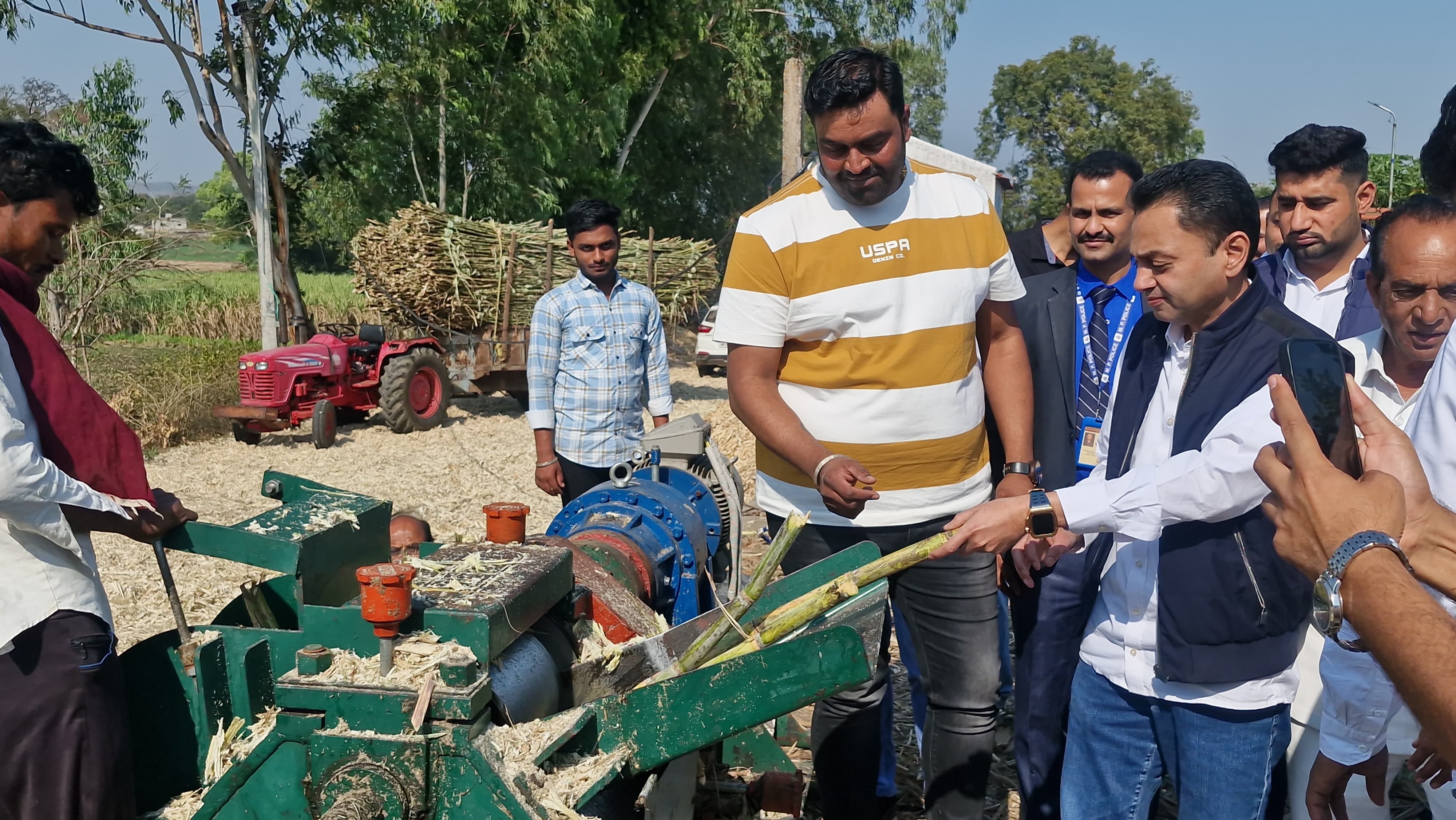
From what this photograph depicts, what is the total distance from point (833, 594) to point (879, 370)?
0.75 meters

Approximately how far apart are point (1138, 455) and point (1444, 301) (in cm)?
79

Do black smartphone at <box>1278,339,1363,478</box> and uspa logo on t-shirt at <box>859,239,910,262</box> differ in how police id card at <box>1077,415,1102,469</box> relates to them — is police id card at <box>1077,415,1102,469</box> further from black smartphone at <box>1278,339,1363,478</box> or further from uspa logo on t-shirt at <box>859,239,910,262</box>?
black smartphone at <box>1278,339,1363,478</box>

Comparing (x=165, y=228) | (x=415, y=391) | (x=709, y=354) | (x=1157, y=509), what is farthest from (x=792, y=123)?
(x=709, y=354)

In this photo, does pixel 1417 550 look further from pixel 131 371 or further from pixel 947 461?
pixel 131 371

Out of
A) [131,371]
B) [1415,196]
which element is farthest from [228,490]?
[1415,196]

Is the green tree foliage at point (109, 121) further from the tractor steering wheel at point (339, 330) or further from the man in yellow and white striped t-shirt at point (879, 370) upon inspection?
the man in yellow and white striped t-shirt at point (879, 370)

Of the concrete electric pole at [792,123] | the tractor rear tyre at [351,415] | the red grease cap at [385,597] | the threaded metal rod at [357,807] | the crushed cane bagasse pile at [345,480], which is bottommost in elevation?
the crushed cane bagasse pile at [345,480]

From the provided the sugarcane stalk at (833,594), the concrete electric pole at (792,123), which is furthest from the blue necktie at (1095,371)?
the concrete electric pole at (792,123)

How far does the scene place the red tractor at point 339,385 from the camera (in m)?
10.4

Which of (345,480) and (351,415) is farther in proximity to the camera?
(351,415)

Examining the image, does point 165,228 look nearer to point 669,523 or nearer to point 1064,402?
point 669,523

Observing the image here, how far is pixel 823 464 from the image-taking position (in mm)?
2604

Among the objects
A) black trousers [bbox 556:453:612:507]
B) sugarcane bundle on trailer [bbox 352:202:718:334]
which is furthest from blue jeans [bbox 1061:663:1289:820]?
sugarcane bundle on trailer [bbox 352:202:718:334]

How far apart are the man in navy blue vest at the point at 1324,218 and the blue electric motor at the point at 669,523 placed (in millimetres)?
2275
